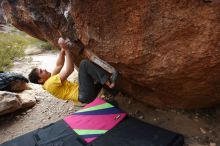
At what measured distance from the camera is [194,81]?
2.88 meters

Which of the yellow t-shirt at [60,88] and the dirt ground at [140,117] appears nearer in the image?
the dirt ground at [140,117]

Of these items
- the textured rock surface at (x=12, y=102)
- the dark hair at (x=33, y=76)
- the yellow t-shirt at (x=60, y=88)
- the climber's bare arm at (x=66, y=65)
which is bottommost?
the textured rock surface at (x=12, y=102)

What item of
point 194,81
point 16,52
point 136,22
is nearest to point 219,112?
point 194,81

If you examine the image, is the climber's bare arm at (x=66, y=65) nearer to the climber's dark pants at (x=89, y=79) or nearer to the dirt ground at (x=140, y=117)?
Result: the climber's dark pants at (x=89, y=79)

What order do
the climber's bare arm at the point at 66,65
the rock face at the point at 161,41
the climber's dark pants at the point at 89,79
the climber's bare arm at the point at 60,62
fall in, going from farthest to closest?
the climber's bare arm at the point at 60,62, the climber's bare arm at the point at 66,65, the climber's dark pants at the point at 89,79, the rock face at the point at 161,41

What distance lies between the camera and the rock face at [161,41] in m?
2.38

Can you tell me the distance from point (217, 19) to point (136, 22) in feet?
2.40

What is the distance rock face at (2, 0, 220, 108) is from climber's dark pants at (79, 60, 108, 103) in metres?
0.22

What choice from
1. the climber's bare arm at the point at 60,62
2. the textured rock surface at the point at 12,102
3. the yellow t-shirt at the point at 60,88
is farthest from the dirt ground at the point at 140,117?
the climber's bare arm at the point at 60,62

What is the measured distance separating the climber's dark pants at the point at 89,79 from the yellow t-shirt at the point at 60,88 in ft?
1.16

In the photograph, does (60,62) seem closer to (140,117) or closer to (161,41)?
(140,117)

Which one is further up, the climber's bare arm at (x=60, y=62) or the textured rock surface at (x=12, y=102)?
the climber's bare arm at (x=60, y=62)

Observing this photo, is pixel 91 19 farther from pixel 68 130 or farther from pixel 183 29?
pixel 68 130

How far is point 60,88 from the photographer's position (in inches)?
150
